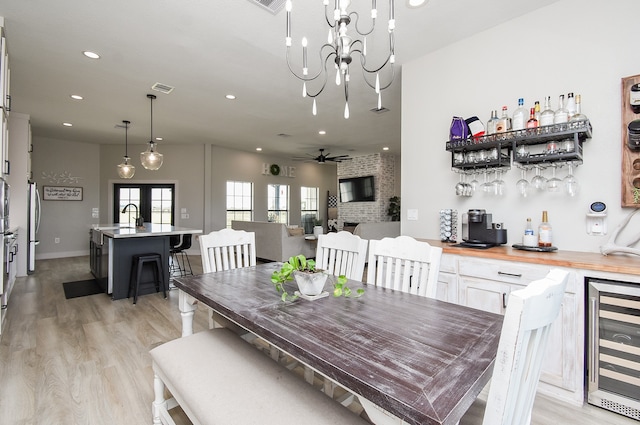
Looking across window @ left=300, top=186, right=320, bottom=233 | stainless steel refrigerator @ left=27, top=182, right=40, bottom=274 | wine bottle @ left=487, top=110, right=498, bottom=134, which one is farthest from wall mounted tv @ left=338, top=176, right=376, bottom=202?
stainless steel refrigerator @ left=27, top=182, right=40, bottom=274

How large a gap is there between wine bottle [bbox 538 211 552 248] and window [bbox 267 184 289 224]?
7.84 m

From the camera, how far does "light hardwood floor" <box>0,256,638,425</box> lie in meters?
1.80

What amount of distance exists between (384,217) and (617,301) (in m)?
6.92

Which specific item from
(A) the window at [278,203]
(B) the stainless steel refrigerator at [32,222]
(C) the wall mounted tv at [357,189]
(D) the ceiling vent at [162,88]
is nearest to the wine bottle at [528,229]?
(D) the ceiling vent at [162,88]

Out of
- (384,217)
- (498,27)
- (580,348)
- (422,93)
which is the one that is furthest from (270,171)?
(580,348)

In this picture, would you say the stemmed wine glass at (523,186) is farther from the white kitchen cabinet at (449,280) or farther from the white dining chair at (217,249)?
the white dining chair at (217,249)

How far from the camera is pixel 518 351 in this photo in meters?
0.68

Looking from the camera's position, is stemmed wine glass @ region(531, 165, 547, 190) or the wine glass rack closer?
the wine glass rack

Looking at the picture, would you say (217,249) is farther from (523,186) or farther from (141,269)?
(523,186)

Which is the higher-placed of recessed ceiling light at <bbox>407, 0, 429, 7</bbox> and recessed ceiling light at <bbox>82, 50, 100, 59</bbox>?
recessed ceiling light at <bbox>82, 50, 100, 59</bbox>

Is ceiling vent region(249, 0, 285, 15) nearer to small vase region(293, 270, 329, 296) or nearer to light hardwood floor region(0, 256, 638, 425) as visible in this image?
small vase region(293, 270, 329, 296)

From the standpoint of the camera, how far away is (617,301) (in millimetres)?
1739

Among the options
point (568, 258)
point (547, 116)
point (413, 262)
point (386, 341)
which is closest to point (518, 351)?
point (386, 341)

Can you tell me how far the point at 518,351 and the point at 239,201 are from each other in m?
8.60
